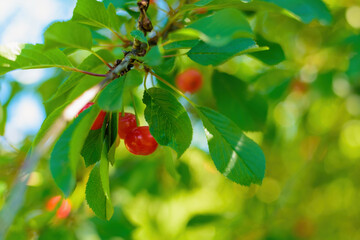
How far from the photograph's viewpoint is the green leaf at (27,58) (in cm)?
86

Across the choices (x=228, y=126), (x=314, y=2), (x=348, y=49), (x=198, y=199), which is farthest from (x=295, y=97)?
(x=228, y=126)

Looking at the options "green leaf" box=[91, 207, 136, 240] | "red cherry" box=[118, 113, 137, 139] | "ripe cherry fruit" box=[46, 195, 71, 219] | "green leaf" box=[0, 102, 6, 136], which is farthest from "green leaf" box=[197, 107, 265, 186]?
"green leaf" box=[91, 207, 136, 240]

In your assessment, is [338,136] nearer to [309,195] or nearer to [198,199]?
[309,195]

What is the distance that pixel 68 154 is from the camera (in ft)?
2.10

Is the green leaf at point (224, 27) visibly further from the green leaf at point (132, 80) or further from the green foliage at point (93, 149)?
the green foliage at point (93, 149)

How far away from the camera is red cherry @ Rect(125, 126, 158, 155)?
0.98 metres

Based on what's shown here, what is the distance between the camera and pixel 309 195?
119 inches

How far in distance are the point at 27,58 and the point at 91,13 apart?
193 mm

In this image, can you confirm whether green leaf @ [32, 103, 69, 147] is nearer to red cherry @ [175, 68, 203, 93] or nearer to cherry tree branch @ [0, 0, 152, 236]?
cherry tree branch @ [0, 0, 152, 236]

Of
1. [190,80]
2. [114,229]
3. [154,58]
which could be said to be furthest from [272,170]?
[154,58]

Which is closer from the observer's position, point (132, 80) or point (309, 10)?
point (132, 80)

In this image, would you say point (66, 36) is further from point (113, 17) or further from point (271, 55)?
point (271, 55)

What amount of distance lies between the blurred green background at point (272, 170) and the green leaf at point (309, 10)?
14.1 inches

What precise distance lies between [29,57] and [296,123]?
2253mm
